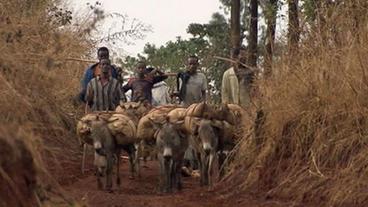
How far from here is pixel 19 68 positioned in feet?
25.5

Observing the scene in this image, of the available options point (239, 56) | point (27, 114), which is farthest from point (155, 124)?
point (27, 114)

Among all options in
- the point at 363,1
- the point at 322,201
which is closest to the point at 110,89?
the point at 363,1

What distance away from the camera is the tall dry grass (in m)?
9.46

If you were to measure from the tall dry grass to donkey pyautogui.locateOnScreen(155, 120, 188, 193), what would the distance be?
768mm

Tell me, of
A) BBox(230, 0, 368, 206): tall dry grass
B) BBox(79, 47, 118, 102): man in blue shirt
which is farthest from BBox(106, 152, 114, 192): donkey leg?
BBox(79, 47, 118, 102): man in blue shirt

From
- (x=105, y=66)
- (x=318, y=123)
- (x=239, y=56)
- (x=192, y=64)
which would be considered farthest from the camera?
(x=192, y=64)

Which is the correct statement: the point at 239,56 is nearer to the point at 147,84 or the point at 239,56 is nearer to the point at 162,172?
the point at 147,84

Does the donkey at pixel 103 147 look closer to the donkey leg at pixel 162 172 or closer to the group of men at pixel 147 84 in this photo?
the donkey leg at pixel 162 172

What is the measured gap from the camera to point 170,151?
1123 cm

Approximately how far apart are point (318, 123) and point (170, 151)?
2.03m

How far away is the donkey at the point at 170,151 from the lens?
11281 millimetres

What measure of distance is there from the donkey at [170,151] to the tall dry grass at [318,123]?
2.52ft

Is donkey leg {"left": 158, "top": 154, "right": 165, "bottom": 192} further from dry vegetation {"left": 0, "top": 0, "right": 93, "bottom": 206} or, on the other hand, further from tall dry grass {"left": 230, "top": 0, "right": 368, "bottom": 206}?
dry vegetation {"left": 0, "top": 0, "right": 93, "bottom": 206}

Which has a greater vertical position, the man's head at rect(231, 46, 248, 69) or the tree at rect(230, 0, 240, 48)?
the tree at rect(230, 0, 240, 48)
